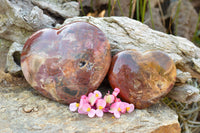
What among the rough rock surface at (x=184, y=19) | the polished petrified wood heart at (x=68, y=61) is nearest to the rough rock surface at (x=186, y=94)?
the polished petrified wood heart at (x=68, y=61)

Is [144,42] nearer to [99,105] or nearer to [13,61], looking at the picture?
[99,105]

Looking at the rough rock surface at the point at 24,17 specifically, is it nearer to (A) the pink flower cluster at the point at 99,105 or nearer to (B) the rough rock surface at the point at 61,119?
(B) the rough rock surface at the point at 61,119

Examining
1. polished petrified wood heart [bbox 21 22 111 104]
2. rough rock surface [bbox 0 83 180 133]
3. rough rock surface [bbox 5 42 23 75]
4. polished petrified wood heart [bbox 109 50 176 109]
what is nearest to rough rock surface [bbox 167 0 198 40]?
polished petrified wood heart [bbox 109 50 176 109]

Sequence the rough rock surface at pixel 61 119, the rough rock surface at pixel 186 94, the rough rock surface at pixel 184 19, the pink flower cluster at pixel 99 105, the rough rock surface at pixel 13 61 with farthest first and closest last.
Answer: the rough rock surface at pixel 184 19
the rough rock surface at pixel 13 61
the rough rock surface at pixel 186 94
the pink flower cluster at pixel 99 105
the rough rock surface at pixel 61 119

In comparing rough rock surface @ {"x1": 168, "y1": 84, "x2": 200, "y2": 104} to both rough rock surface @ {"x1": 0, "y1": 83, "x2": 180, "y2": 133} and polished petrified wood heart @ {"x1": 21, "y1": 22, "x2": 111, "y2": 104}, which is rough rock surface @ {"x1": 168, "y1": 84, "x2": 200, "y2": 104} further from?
polished petrified wood heart @ {"x1": 21, "y1": 22, "x2": 111, "y2": 104}

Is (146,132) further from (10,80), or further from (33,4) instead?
(33,4)

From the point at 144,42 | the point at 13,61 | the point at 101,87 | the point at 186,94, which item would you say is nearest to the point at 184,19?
the point at 144,42
